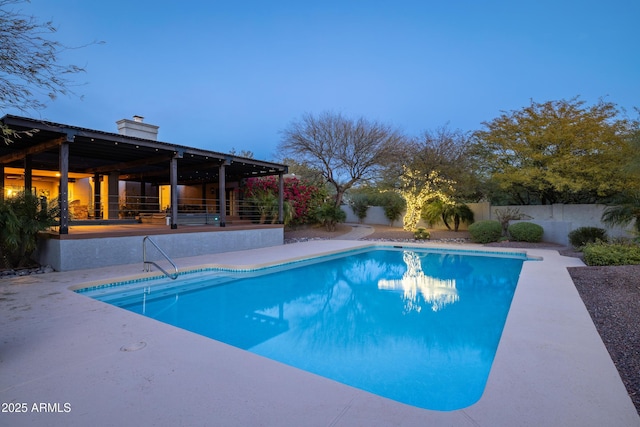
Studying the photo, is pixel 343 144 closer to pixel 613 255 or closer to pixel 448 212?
pixel 448 212

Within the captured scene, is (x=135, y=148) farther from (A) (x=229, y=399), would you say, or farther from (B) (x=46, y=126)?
(A) (x=229, y=399)

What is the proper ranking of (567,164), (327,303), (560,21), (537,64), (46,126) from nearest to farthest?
(327,303)
(46,126)
(567,164)
(560,21)
(537,64)

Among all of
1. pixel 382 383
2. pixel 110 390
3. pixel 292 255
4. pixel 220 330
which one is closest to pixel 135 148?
pixel 292 255

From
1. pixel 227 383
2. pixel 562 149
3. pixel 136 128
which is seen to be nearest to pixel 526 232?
pixel 562 149

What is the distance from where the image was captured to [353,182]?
18.7 meters

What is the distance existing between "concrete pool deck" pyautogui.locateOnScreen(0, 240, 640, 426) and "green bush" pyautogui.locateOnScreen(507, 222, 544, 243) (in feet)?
32.1

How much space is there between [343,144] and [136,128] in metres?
9.49

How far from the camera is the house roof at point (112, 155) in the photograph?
7.83m

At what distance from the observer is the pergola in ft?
25.9

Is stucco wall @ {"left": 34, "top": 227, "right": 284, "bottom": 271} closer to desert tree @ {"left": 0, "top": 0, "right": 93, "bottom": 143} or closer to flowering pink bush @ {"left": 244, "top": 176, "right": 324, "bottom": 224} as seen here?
flowering pink bush @ {"left": 244, "top": 176, "right": 324, "bottom": 224}

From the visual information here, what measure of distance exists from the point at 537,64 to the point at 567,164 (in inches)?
510

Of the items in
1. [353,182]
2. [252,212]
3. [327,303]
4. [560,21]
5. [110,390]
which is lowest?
[327,303]

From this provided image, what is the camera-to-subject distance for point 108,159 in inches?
472

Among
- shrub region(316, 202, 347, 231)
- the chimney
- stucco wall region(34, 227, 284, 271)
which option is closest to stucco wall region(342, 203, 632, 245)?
shrub region(316, 202, 347, 231)
